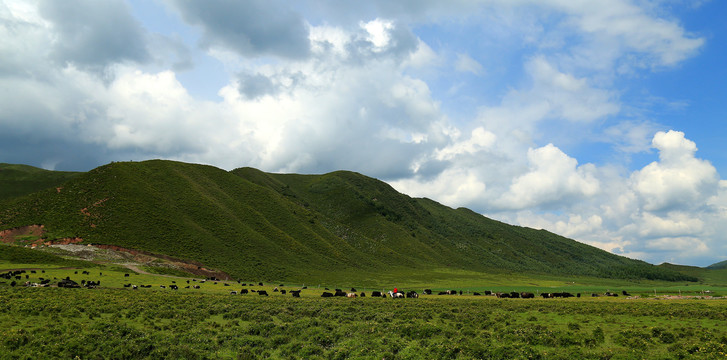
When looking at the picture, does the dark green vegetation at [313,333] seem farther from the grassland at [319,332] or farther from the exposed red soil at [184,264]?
the exposed red soil at [184,264]

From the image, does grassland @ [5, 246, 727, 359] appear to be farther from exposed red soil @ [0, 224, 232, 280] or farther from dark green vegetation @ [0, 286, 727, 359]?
exposed red soil @ [0, 224, 232, 280]

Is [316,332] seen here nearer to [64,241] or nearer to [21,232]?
[64,241]

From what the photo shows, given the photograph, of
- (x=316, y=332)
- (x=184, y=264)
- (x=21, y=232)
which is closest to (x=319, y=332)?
(x=316, y=332)

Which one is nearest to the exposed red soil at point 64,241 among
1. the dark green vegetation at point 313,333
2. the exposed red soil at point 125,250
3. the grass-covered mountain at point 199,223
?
the exposed red soil at point 125,250

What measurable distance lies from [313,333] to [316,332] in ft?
0.90

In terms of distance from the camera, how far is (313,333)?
29609 mm

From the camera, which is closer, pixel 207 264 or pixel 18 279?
pixel 18 279

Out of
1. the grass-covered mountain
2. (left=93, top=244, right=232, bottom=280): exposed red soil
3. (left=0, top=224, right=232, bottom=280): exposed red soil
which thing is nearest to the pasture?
(left=93, top=244, right=232, bottom=280): exposed red soil

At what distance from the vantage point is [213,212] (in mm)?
139500

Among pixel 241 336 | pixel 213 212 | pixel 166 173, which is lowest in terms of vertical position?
pixel 241 336

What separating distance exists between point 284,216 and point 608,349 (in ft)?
505

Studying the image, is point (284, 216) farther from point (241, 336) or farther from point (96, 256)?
point (241, 336)

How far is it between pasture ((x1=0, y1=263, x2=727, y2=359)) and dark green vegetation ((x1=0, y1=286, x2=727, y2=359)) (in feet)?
0.25

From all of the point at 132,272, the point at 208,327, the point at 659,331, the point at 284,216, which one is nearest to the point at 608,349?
the point at 659,331
